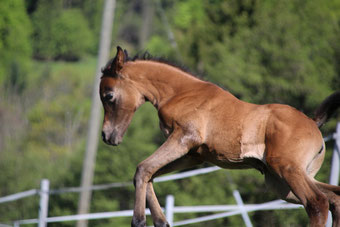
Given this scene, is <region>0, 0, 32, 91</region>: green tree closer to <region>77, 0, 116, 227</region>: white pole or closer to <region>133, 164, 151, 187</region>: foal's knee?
<region>77, 0, 116, 227</region>: white pole

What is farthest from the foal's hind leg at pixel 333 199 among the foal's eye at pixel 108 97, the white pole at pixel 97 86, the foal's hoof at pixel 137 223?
the white pole at pixel 97 86

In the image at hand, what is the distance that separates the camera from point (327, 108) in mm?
5242

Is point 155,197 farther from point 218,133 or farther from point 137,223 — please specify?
point 218,133

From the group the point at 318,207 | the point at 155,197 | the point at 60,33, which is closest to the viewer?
the point at 318,207

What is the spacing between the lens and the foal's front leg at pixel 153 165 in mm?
4957

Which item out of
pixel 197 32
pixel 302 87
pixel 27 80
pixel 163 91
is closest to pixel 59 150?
pixel 27 80

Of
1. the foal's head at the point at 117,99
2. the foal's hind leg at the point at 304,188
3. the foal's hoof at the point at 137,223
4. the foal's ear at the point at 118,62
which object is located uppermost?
the foal's ear at the point at 118,62

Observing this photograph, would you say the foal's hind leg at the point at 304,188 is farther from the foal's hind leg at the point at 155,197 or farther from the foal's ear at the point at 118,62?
the foal's ear at the point at 118,62

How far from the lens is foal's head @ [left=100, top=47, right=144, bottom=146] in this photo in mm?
5453

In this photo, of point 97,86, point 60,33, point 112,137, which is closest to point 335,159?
point 112,137

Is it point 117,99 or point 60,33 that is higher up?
point 117,99

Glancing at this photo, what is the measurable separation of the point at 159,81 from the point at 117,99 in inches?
18.0

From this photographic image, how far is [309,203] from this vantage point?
15.4 ft

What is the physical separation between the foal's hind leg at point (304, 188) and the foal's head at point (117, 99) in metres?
1.54
